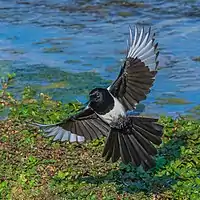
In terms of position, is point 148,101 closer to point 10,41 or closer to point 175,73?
point 175,73

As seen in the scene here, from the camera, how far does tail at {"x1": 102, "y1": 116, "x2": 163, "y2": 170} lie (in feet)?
15.5

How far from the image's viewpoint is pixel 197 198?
4957 millimetres

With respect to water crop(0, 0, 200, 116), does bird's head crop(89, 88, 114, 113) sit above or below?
above

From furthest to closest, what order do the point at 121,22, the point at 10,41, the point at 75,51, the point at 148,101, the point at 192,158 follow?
the point at 121,22, the point at 10,41, the point at 75,51, the point at 148,101, the point at 192,158

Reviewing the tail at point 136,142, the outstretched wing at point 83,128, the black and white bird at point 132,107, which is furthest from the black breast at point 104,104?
the outstretched wing at point 83,128

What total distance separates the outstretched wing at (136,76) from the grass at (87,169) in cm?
75

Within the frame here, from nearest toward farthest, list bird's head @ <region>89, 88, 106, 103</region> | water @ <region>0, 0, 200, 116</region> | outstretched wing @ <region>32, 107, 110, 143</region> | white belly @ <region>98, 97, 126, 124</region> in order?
bird's head @ <region>89, 88, 106, 103</region>
white belly @ <region>98, 97, 126, 124</region>
outstretched wing @ <region>32, 107, 110, 143</region>
water @ <region>0, 0, 200, 116</region>

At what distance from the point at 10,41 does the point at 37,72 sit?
5.61 ft

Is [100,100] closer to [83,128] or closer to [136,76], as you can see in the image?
[136,76]

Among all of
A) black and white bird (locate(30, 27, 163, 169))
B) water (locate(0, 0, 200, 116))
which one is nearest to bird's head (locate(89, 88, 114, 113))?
black and white bird (locate(30, 27, 163, 169))

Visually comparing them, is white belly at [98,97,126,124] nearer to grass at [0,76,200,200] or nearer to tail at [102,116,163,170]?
tail at [102,116,163,170]

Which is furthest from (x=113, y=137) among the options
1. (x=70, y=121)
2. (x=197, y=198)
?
(x=197, y=198)

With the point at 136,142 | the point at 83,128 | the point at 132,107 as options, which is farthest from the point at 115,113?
the point at 83,128

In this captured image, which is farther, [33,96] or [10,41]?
[10,41]
